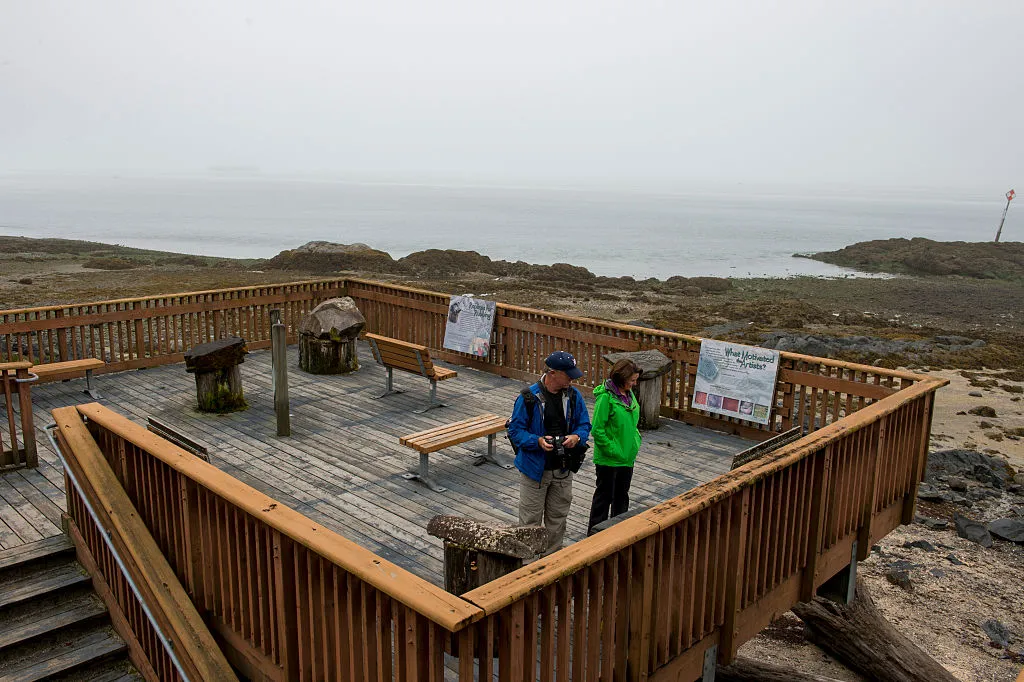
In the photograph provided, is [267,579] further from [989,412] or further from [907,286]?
[907,286]

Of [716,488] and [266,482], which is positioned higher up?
[716,488]

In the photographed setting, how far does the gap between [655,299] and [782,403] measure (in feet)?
108

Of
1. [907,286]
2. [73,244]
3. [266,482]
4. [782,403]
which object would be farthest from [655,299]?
[73,244]

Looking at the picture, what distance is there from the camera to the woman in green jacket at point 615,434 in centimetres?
597

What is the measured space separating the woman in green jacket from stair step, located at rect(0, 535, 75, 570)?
373 cm

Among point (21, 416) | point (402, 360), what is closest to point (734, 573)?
point (21, 416)

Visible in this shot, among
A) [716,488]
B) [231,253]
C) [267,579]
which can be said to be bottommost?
[231,253]

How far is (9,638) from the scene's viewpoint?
4953mm


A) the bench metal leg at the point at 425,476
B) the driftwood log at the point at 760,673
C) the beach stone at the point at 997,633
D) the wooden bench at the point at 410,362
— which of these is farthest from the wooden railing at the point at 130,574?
the beach stone at the point at 997,633

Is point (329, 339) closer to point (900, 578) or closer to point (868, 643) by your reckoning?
point (868, 643)

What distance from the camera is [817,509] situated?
5.57 metres

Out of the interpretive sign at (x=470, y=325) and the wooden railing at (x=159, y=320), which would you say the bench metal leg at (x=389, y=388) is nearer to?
the interpretive sign at (x=470, y=325)

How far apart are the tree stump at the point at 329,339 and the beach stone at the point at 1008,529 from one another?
985 centimetres

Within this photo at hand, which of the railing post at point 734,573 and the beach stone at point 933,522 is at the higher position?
the railing post at point 734,573
